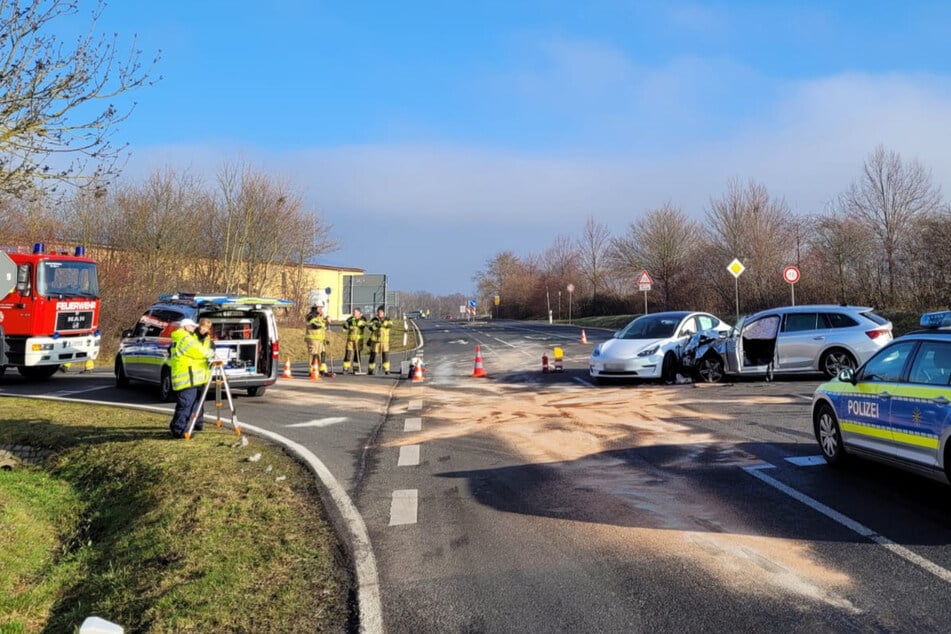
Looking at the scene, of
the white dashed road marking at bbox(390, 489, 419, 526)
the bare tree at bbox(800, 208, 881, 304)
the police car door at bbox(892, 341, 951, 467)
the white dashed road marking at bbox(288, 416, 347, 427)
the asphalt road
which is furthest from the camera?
the bare tree at bbox(800, 208, 881, 304)

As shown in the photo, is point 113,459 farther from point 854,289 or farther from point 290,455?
point 854,289

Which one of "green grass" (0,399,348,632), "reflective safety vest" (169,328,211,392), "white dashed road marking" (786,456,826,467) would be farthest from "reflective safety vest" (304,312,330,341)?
"white dashed road marking" (786,456,826,467)

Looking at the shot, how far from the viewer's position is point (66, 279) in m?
17.3

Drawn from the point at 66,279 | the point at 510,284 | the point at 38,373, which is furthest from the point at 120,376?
the point at 510,284

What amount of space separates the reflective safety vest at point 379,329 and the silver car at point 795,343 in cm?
853

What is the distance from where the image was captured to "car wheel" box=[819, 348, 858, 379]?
13.5 metres

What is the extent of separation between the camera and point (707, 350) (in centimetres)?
1492

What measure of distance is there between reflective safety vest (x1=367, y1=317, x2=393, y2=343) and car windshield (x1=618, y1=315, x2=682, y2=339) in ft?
22.3

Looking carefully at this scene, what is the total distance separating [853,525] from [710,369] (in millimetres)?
9810

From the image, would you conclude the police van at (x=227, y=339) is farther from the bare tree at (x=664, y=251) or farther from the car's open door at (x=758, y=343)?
the bare tree at (x=664, y=251)

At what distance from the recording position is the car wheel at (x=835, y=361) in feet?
44.4

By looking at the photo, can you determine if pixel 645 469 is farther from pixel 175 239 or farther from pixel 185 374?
pixel 175 239

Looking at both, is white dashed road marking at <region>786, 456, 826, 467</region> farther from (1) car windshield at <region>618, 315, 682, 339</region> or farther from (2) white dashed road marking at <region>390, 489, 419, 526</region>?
(1) car windshield at <region>618, 315, 682, 339</region>

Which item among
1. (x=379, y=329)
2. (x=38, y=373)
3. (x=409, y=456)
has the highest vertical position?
(x=379, y=329)
